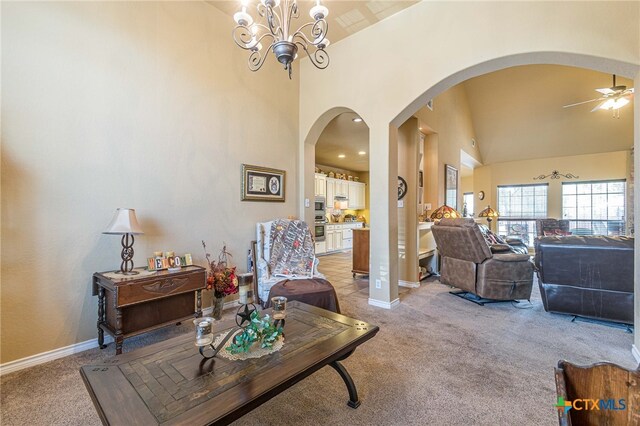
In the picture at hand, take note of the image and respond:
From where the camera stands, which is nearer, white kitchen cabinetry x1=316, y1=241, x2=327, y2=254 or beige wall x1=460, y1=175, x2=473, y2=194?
white kitchen cabinetry x1=316, y1=241, x2=327, y2=254

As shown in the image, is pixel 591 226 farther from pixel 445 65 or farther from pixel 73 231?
pixel 73 231

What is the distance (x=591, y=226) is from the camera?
7.66m

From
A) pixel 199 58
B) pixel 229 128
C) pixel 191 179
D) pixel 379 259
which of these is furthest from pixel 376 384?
pixel 199 58

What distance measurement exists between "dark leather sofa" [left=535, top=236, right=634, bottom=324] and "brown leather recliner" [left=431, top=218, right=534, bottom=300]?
268 millimetres

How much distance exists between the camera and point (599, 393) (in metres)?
0.86

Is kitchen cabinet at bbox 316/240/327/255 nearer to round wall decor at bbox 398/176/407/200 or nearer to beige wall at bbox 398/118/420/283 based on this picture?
beige wall at bbox 398/118/420/283

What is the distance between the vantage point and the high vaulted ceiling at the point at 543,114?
21.3 feet

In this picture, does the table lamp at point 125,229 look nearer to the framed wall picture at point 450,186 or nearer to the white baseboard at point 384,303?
the white baseboard at point 384,303

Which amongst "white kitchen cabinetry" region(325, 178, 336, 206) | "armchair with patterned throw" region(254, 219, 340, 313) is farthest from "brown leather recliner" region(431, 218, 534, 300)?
"white kitchen cabinetry" region(325, 178, 336, 206)

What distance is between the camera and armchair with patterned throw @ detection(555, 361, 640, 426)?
32.0 inches

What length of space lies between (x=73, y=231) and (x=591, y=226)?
1092 centimetres

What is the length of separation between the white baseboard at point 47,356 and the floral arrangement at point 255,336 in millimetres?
1902

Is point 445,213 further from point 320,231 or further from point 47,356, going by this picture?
point 47,356

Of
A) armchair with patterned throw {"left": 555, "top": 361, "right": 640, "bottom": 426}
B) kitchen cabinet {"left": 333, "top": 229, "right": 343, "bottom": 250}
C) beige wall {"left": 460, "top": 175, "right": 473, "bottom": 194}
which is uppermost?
beige wall {"left": 460, "top": 175, "right": 473, "bottom": 194}
